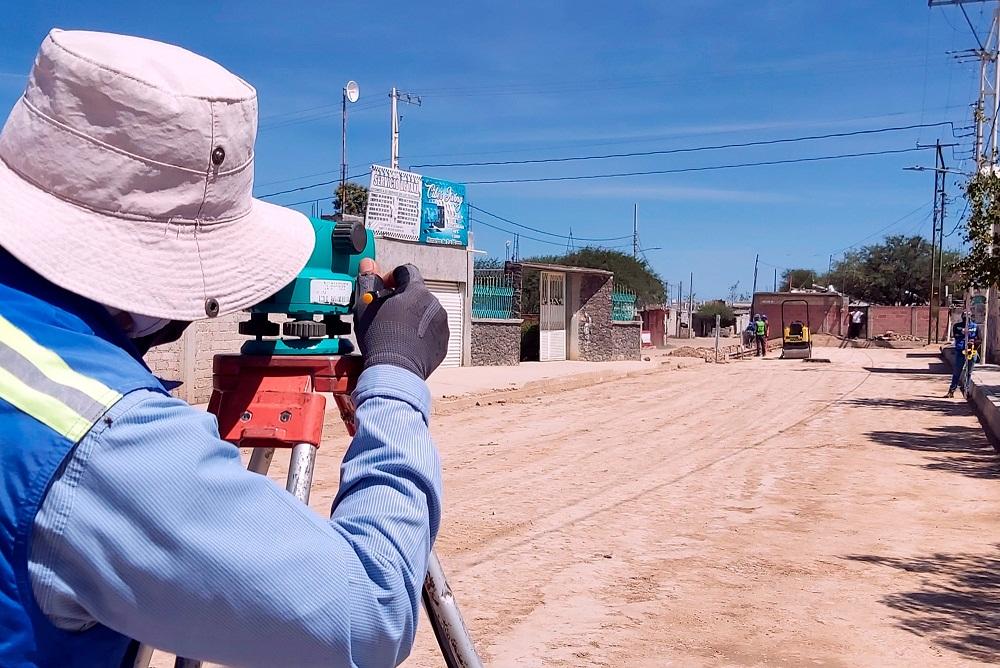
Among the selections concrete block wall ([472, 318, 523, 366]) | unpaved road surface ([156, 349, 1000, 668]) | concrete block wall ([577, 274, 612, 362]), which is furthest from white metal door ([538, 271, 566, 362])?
unpaved road surface ([156, 349, 1000, 668])

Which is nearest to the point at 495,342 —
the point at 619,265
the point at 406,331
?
the point at 406,331

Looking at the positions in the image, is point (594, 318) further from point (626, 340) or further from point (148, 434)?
point (148, 434)

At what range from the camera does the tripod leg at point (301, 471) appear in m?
1.73

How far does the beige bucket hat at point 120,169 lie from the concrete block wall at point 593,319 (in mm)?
25787

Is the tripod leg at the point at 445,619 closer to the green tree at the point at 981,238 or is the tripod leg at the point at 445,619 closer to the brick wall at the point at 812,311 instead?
the green tree at the point at 981,238

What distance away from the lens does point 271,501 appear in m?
1.05

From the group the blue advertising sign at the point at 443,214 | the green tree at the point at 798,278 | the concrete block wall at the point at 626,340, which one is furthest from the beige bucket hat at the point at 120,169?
the green tree at the point at 798,278

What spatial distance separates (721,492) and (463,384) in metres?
9.80

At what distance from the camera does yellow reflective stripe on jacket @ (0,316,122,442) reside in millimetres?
959

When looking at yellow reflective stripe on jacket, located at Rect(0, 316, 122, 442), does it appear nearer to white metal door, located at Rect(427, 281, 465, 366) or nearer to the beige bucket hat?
the beige bucket hat

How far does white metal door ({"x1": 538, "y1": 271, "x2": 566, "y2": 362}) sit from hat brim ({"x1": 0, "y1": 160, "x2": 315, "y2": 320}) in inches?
950

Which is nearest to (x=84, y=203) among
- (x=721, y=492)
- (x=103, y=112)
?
(x=103, y=112)

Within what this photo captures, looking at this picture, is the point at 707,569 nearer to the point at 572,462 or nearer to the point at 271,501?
the point at 572,462

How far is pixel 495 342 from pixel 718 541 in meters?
16.6
